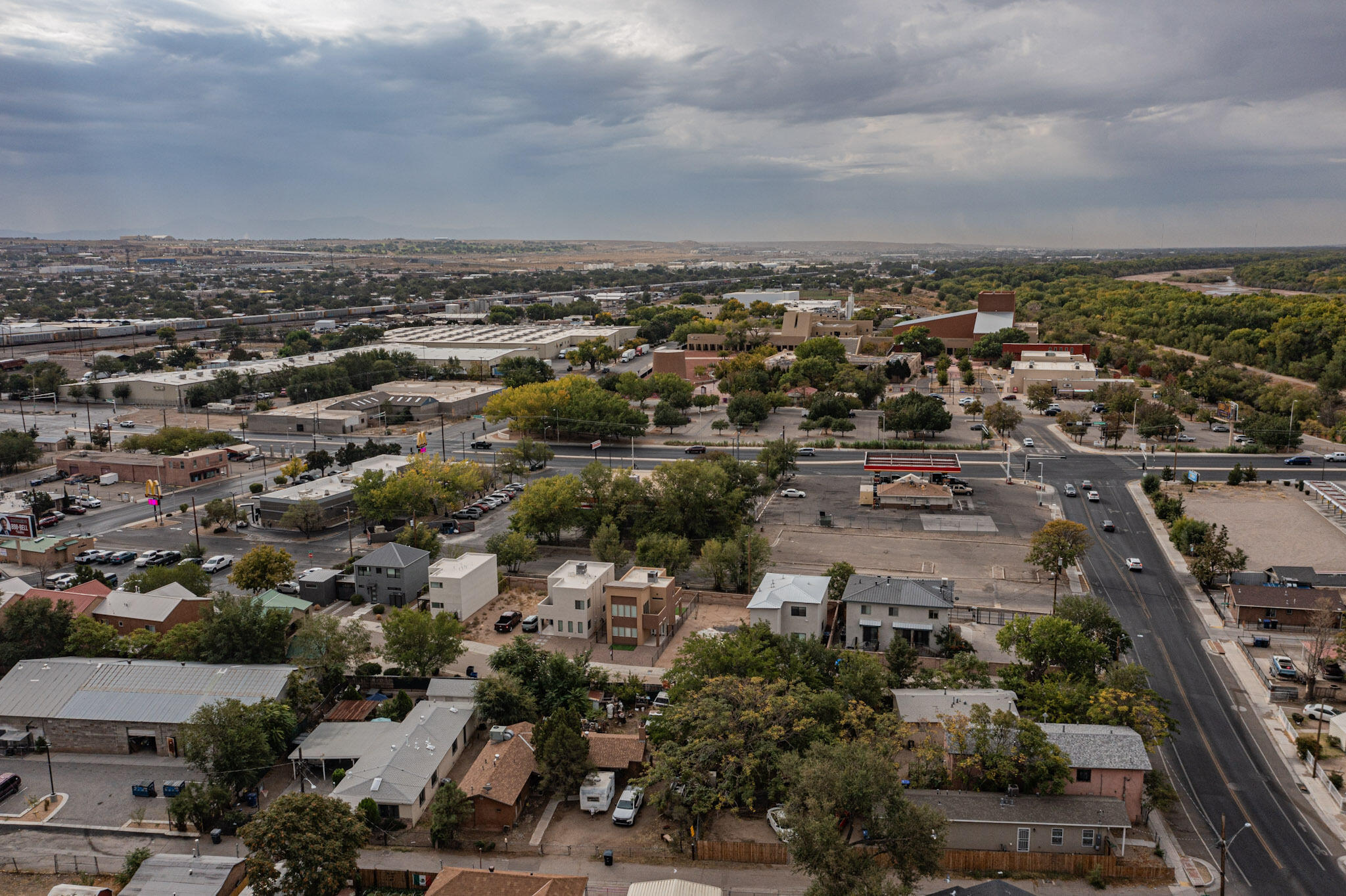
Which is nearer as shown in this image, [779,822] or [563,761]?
[779,822]

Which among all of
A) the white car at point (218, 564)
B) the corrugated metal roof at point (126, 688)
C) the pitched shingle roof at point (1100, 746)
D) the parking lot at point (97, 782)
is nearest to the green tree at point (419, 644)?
the corrugated metal roof at point (126, 688)

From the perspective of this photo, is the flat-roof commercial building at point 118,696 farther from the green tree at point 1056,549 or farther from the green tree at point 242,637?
the green tree at point 1056,549

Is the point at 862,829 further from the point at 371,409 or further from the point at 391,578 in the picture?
the point at 371,409

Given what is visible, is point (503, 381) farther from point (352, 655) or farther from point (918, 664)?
point (918, 664)

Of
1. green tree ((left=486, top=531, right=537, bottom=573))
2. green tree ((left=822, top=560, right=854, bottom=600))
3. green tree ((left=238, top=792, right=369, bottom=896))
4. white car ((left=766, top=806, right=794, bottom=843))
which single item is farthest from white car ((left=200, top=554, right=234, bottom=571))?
white car ((left=766, top=806, right=794, bottom=843))

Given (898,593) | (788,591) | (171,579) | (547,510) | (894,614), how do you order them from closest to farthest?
(894,614) < (898,593) < (788,591) < (171,579) < (547,510)

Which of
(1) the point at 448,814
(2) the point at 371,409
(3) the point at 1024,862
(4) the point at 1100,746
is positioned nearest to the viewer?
(3) the point at 1024,862

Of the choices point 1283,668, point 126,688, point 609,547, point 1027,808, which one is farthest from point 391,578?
point 1283,668
